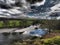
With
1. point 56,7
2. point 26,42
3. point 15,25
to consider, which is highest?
point 56,7

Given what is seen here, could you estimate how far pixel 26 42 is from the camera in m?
9.45

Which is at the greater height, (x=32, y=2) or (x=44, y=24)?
(x=32, y=2)

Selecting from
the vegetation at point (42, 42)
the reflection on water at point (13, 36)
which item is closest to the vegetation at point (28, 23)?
the reflection on water at point (13, 36)

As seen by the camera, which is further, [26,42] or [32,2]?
[32,2]

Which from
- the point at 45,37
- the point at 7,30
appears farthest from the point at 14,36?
the point at 45,37

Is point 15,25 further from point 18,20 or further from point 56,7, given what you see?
point 56,7

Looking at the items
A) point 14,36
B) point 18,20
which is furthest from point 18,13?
point 14,36

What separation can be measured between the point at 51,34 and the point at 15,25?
1430 millimetres

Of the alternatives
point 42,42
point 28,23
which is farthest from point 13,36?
point 42,42

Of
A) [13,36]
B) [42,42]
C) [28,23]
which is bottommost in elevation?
[42,42]

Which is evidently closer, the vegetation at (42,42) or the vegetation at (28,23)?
the vegetation at (42,42)

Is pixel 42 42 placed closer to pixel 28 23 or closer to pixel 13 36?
pixel 28 23

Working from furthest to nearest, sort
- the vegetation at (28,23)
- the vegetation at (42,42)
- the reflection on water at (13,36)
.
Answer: the vegetation at (28,23), the reflection on water at (13,36), the vegetation at (42,42)

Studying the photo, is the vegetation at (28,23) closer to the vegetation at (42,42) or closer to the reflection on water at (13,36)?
the reflection on water at (13,36)
